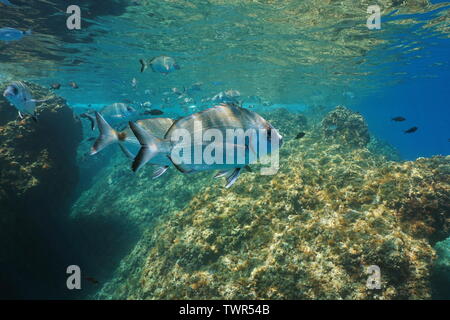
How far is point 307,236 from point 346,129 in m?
9.04

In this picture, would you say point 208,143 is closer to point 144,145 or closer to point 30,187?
point 144,145

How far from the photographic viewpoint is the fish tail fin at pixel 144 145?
7.32ft

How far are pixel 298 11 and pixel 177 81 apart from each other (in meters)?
20.0

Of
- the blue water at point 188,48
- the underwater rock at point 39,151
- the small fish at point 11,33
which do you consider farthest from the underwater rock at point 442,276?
the underwater rock at point 39,151

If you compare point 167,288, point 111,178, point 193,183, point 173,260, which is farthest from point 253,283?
point 111,178

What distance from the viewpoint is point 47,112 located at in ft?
37.6

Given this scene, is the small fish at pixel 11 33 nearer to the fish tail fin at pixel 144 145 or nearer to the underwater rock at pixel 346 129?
the fish tail fin at pixel 144 145

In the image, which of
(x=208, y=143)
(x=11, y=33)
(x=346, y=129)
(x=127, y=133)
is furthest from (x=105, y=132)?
(x=346, y=129)

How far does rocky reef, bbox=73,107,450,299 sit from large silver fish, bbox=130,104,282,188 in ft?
11.2

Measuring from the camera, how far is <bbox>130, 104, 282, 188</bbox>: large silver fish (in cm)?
220

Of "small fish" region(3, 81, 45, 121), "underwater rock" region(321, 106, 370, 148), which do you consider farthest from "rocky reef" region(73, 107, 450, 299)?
"small fish" region(3, 81, 45, 121)

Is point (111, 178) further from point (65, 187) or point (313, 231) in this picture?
point (313, 231)

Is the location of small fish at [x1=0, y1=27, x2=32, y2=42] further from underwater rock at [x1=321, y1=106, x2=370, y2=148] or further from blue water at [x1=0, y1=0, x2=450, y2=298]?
underwater rock at [x1=321, y1=106, x2=370, y2=148]

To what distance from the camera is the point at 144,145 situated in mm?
2227
